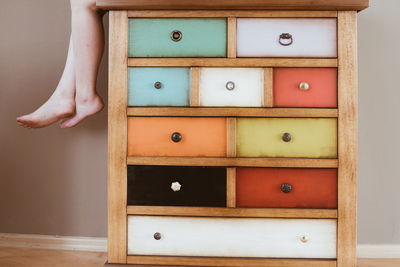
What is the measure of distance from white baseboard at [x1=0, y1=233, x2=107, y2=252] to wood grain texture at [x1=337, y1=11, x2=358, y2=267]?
119 centimetres

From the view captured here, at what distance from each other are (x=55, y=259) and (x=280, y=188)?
1.16 meters

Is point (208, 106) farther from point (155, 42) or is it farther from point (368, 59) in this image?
point (368, 59)

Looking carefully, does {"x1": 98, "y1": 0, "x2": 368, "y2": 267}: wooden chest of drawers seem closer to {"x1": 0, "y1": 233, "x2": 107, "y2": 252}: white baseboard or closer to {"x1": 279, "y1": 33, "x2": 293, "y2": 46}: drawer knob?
{"x1": 279, "y1": 33, "x2": 293, "y2": 46}: drawer knob

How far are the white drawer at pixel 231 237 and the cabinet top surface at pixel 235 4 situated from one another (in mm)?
772

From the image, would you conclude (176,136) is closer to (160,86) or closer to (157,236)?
(160,86)

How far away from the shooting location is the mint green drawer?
53.7 inches

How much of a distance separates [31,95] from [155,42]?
0.94 meters

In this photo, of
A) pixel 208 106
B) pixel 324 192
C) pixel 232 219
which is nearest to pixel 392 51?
pixel 324 192

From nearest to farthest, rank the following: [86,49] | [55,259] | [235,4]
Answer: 1. [235,4]
2. [86,49]
3. [55,259]

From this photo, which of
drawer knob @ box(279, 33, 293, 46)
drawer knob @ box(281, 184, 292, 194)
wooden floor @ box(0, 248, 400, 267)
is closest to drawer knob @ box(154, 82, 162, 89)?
drawer knob @ box(279, 33, 293, 46)

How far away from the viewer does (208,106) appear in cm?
137

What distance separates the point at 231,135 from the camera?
1.36 meters

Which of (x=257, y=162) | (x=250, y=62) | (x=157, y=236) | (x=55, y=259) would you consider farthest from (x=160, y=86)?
(x=55, y=259)

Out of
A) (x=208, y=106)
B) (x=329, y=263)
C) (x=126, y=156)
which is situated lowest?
(x=329, y=263)
